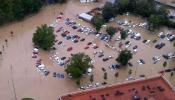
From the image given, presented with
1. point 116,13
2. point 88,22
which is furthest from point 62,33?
point 116,13

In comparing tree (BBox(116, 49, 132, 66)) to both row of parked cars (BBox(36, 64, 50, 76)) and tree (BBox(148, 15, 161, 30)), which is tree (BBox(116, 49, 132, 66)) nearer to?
row of parked cars (BBox(36, 64, 50, 76))

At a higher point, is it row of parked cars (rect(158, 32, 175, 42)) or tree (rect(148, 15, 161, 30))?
tree (rect(148, 15, 161, 30))

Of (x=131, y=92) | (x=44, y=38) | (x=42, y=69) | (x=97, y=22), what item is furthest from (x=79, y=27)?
(x=131, y=92)

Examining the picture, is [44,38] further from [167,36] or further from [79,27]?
[167,36]

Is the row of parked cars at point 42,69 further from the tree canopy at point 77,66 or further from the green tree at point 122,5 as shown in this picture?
the green tree at point 122,5

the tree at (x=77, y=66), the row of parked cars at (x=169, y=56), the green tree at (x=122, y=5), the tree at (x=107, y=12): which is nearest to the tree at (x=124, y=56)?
the tree at (x=77, y=66)

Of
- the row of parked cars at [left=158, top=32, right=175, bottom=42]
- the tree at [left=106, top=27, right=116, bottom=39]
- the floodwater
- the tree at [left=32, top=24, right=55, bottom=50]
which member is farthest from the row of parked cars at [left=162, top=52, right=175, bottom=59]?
the tree at [left=32, top=24, right=55, bottom=50]
